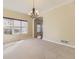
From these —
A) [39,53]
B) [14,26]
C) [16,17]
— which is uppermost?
[16,17]

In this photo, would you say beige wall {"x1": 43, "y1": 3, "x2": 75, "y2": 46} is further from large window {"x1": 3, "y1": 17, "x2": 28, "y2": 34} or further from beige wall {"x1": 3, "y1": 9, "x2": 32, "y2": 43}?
large window {"x1": 3, "y1": 17, "x2": 28, "y2": 34}

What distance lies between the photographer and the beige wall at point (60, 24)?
4.71 meters

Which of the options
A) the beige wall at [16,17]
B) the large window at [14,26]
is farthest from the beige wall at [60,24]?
the large window at [14,26]

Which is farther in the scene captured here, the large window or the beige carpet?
the large window

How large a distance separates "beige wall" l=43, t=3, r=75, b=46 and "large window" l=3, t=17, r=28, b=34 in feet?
6.98

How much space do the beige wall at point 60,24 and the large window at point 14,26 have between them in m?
2.13

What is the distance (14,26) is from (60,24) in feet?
13.4

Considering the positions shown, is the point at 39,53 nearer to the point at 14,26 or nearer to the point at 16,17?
the point at 14,26

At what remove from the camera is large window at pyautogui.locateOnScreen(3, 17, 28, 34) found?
22.5 feet

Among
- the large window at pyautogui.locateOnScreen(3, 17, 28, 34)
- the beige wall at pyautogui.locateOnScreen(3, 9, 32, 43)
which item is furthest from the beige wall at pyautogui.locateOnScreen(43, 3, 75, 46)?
the large window at pyautogui.locateOnScreen(3, 17, 28, 34)

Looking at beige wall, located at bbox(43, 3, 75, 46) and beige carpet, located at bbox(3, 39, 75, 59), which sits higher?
beige wall, located at bbox(43, 3, 75, 46)

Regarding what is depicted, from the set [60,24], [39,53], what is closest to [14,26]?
[60,24]

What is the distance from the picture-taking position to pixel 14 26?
293 inches
